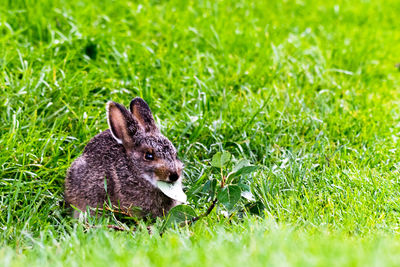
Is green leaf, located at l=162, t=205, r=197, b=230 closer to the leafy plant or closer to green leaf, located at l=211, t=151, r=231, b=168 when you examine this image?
the leafy plant

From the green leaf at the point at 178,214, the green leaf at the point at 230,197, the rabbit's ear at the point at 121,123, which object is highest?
the rabbit's ear at the point at 121,123

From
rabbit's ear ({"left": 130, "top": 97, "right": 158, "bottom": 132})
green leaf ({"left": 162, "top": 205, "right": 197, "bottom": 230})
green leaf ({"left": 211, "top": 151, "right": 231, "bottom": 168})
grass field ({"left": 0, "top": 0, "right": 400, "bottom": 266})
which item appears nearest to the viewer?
grass field ({"left": 0, "top": 0, "right": 400, "bottom": 266})

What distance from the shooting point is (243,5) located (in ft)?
26.6

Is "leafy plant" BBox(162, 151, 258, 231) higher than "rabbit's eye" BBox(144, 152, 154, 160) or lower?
lower

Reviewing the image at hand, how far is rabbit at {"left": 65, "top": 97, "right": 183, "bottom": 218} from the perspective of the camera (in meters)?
4.22

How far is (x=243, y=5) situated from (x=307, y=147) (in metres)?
3.52

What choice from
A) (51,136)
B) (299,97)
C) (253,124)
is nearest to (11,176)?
(51,136)

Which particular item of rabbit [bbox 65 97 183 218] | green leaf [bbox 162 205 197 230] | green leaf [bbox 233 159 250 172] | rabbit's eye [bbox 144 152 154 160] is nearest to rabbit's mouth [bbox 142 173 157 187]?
rabbit [bbox 65 97 183 218]

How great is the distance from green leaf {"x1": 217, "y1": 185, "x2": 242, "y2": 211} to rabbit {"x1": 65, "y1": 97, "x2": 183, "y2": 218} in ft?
1.10

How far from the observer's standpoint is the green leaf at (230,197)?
13.4ft

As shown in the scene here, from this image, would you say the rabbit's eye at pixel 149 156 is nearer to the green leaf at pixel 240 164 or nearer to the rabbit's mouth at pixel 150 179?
the rabbit's mouth at pixel 150 179

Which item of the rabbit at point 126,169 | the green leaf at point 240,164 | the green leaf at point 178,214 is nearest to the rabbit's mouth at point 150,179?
the rabbit at point 126,169

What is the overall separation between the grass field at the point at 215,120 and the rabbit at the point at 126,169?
0.23m

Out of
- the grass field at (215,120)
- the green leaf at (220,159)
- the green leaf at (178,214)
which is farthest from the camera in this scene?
the green leaf at (220,159)
